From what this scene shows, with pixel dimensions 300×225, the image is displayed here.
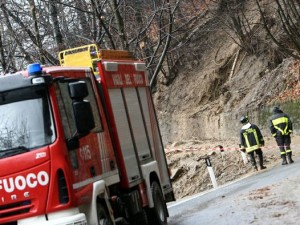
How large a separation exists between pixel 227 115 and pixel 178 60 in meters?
8.37

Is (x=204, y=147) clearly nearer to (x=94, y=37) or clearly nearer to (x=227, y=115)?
(x=227, y=115)

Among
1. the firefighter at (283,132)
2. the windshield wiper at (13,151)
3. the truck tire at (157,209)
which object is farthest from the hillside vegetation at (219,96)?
the windshield wiper at (13,151)

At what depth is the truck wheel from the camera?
827cm

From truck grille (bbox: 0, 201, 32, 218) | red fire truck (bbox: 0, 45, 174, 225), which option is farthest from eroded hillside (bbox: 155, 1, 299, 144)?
truck grille (bbox: 0, 201, 32, 218)

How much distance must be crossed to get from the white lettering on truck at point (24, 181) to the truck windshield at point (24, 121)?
0.31 meters

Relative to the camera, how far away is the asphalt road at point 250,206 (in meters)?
10.4

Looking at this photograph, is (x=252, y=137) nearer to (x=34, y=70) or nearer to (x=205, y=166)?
(x=205, y=166)

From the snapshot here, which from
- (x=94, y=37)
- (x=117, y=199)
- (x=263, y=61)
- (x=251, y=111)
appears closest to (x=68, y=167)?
(x=117, y=199)

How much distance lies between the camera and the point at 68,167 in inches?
286

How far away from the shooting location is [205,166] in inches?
899

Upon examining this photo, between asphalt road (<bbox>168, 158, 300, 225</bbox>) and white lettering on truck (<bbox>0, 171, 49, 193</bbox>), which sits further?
asphalt road (<bbox>168, 158, 300, 225</bbox>)

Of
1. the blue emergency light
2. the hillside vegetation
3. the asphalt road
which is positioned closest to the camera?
the blue emergency light

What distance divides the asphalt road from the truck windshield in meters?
4.27

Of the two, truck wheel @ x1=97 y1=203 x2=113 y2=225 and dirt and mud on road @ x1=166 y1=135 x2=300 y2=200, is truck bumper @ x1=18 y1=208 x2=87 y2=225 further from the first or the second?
dirt and mud on road @ x1=166 y1=135 x2=300 y2=200
